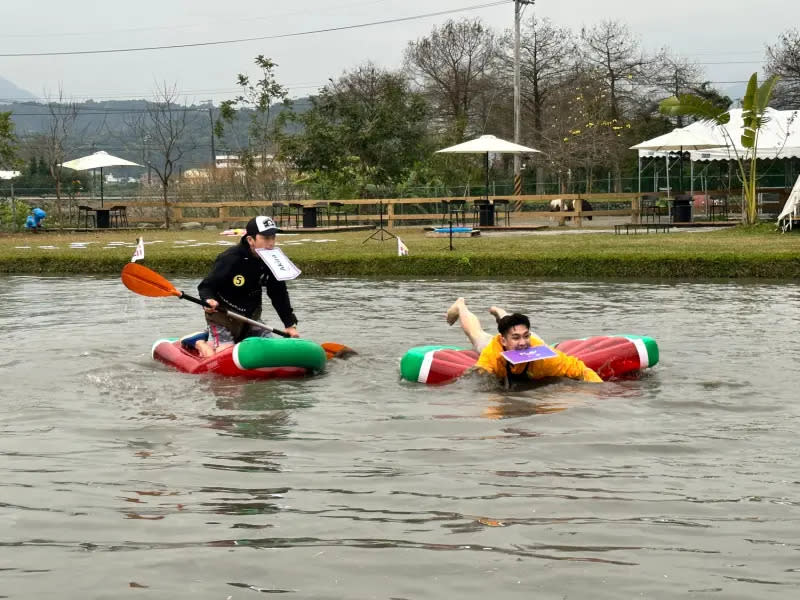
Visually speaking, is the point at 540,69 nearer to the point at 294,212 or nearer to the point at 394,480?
the point at 294,212

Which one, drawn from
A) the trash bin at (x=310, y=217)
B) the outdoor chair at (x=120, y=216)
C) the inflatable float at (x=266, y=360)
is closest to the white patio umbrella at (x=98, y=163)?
the outdoor chair at (x=120, y=216)

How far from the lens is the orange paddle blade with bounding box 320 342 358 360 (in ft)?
35.5

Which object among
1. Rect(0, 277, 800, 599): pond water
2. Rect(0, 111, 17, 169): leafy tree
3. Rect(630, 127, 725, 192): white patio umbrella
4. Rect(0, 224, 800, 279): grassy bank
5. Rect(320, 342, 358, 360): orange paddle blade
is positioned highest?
Rect(0, 111, 17, 169): leafy tree

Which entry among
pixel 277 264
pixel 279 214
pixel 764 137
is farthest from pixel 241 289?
pixel 279 214

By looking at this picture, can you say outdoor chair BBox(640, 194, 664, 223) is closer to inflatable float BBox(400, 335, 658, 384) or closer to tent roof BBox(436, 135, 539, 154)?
tent roof BBox(436, 135, 539, 154)

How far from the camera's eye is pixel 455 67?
181 ft

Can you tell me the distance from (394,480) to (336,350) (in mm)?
4544

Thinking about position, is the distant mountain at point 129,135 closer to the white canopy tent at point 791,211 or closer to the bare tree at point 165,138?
the bare tree at point 165,138

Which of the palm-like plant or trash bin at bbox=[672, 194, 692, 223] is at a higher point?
the palm-like plant

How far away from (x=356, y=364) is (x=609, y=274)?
348 inches

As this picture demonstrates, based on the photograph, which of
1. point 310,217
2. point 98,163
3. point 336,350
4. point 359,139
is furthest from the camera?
point 359,139

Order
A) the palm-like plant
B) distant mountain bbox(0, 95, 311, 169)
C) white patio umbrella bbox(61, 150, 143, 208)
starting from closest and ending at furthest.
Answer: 1. the palm-like plant
2. white patio umbrella bbox(61, 150, 143, 208)
3. distant mountain bbox(0, 95, 311, 169)

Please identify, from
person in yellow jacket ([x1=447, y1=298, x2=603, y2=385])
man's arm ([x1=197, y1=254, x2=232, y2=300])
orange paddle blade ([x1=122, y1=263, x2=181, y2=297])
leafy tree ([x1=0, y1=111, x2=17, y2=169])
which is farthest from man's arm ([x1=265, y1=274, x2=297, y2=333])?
leafy tree ([x1=0, y1=111, x2=17, y2=169])

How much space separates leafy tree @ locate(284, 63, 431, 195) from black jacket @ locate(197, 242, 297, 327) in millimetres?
29314
